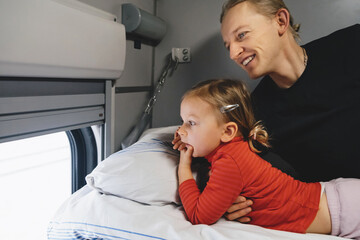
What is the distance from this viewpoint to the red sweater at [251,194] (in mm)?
928

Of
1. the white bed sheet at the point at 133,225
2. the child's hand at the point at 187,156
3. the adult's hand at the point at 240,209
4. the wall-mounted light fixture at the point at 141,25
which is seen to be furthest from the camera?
the wall-mounted light fixture at the point at 141,25

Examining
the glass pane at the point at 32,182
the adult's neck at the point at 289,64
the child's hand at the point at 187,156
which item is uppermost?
the adult's neck at the point at 289,64

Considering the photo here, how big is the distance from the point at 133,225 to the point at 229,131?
476 millimetres

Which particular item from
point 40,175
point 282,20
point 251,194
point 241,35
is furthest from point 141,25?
point 251,194

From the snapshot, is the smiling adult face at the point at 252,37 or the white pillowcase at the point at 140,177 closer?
the white pillowcase at the point at 140,177

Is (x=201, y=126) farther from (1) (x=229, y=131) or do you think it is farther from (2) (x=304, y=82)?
(2) (x=304, y=82)

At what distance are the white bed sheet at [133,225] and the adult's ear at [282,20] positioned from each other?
86 centimetres

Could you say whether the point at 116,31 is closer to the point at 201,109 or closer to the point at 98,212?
the point at 201,109

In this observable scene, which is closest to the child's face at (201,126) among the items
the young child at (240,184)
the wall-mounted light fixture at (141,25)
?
the young child at (240,184)

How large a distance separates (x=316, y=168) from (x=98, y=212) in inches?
38.5

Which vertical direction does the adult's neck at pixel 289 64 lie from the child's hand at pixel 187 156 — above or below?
above

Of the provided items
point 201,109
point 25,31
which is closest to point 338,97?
point 201,109

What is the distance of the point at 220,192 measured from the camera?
3.02ft

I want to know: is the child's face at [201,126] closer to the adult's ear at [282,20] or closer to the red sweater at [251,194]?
the red sweater at [251,194]
